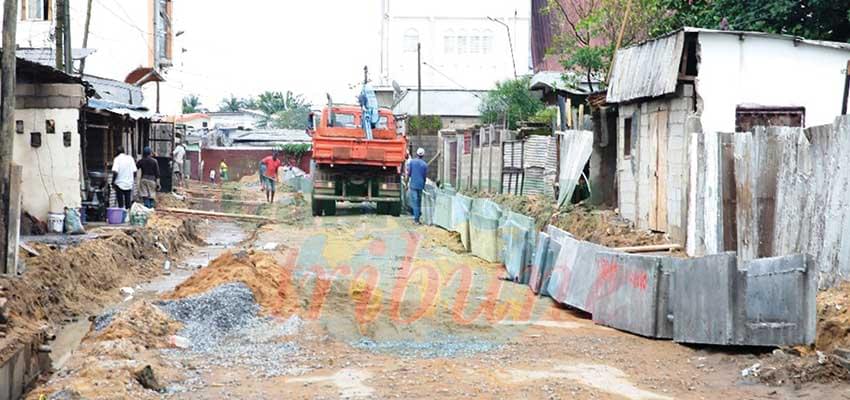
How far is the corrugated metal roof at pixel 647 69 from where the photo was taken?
15.3 m

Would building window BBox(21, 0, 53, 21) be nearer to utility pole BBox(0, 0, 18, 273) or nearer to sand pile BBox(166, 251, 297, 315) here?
utility pole BBox(0, 0, 18, 273)

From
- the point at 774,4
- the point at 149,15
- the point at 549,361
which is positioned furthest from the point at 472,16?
the point at 549,361

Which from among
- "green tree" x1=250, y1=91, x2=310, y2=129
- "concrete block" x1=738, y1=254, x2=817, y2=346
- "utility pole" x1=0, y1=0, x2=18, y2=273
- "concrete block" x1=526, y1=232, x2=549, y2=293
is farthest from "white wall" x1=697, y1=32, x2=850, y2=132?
"green tree" x1=250, y1=91, x2=310, y2=129

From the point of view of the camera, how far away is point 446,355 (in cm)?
1062

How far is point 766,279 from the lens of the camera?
32.9ft

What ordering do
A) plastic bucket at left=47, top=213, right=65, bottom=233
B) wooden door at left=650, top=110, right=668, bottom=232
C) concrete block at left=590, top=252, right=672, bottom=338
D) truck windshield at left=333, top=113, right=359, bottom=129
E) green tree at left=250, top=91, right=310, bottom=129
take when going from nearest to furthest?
concrete block at left=590, top=252, right=672, bottom=338 → wooden door at left=650, top=110, right=668, bottom=232 → plastic bucket at left=47, top=213, right=65, bottom=233 → truck windshield at left=333, top=113, right=359, bottom=129 → green tree at left=250, top=91, right=310, bottom=129

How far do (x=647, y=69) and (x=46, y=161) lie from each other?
10.5 metres

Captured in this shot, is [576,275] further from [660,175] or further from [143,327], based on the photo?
[143,327]

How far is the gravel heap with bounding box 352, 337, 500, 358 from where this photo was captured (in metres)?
10.7

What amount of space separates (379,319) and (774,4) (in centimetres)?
1108

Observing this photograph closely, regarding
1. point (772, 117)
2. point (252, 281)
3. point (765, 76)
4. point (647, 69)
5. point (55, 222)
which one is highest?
point (647, 69)

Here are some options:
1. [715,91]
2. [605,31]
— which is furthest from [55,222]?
[605,31]

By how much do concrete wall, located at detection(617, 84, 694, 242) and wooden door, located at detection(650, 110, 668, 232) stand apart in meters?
0.02

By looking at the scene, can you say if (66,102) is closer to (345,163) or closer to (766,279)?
(345,163)
